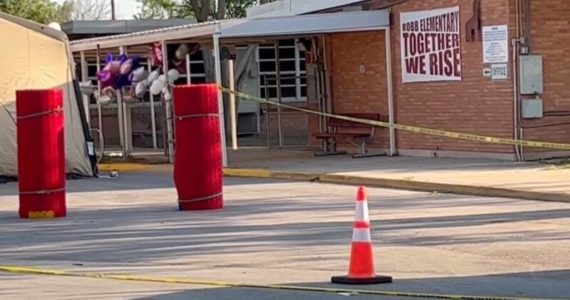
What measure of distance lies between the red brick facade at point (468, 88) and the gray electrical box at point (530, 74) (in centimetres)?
22

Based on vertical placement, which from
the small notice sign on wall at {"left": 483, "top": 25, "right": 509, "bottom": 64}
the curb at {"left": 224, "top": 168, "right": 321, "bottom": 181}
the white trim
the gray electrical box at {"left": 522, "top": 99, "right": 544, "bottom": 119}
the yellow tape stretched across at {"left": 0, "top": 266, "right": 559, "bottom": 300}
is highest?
the white trim

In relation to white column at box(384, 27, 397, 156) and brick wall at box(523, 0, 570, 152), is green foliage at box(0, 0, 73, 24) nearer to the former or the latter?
Result: white column at box(384, 27, 397, 156)

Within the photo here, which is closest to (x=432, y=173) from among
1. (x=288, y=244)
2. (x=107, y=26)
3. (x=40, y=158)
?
(x=40, y=158)

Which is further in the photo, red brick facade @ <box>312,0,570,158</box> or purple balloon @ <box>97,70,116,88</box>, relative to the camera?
purple balloon @ <box>97,70,116,88</box>

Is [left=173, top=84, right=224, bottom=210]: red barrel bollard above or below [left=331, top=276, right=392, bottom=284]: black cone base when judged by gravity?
above

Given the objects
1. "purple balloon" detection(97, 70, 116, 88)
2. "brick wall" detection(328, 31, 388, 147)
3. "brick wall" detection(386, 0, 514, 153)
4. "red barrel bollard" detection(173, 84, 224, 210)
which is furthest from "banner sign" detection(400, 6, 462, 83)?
"red barrel bollard" detection(173, 84, 224, 210)

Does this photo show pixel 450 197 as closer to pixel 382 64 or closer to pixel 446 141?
pixel 446 141

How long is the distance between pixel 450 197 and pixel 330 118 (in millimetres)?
9173

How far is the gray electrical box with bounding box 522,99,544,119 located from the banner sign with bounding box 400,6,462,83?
1739 millimetres

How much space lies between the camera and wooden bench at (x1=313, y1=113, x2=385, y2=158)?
25.1 m

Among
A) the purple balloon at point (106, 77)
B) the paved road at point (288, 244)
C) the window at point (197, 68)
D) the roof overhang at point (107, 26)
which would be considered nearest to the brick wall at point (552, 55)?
the paved road at point (288, 244)

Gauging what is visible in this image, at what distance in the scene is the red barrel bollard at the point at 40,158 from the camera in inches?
635

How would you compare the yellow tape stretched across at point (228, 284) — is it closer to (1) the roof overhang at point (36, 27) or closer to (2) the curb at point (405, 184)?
(2) the curb at point (405, 184)

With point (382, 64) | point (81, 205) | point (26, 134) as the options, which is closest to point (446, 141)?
point (382, 64)
